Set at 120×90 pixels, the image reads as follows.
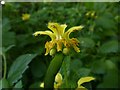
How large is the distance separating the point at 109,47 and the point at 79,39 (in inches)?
4.6

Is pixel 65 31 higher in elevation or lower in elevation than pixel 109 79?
higher

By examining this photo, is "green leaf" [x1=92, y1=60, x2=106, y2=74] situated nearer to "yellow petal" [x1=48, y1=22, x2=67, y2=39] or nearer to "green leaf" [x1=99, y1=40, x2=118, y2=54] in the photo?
"green leaf" [x1=99, y1=40, x2=118, y2=54]

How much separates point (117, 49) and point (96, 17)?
251mm

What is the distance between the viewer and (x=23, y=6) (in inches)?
80.2

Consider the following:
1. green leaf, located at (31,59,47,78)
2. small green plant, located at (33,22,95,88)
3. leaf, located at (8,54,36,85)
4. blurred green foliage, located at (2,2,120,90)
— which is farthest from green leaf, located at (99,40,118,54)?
small green plant, located at (33,22,95,88)

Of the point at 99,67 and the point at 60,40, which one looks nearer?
the point at 60,40

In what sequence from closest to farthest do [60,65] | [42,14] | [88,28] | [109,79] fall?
1. [60,65]
2. [109,79]
3. [88,28]
4. [42,14]

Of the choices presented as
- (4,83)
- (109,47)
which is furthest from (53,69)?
(109,47)

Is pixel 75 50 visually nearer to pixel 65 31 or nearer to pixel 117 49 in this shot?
pixel 65 31

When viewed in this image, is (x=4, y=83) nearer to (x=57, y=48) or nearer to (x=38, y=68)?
(x=57, y=48)

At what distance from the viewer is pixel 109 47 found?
4.90 feet

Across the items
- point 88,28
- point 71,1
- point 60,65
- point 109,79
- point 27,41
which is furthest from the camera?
point 71,1

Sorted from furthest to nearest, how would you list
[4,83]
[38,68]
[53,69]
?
1. [38,68]
2. [4,83]
3. [53,69]

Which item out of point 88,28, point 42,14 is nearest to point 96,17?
point 88,28
